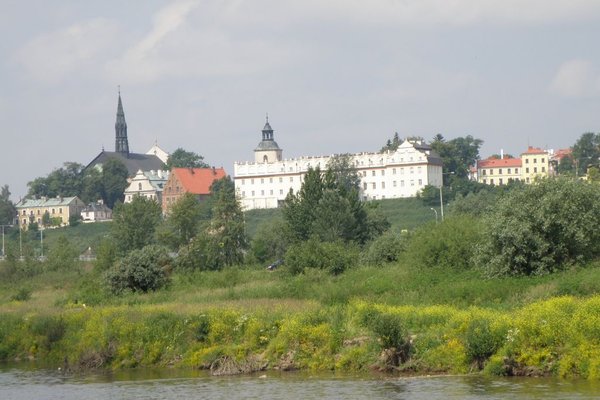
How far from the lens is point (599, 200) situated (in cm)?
4131

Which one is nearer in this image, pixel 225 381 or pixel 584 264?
pixel 225 381

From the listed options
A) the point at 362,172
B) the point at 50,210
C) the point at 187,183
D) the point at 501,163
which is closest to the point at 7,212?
the point at 50,210

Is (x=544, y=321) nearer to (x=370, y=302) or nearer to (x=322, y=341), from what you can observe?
(x=322, y=341)

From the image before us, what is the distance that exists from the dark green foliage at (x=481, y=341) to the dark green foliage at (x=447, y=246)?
39.5 ft

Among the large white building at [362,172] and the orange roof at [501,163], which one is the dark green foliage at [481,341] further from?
the orange roof at [501,163]

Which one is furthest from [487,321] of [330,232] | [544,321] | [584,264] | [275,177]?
[275,177]

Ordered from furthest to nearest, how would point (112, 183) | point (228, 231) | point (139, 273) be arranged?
point (112, 183), point (228, 231), point (139, 273)

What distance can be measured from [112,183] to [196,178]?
13.4 meters

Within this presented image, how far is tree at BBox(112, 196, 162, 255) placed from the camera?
83.1 m

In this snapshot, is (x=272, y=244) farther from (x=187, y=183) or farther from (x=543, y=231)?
(x=187, y=183)

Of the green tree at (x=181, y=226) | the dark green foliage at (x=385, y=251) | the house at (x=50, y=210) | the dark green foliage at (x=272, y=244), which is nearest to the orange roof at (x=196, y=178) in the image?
the house at (x=50, y=210)

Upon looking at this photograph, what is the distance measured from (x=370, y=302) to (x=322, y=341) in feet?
16.6

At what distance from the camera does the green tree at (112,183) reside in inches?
6998

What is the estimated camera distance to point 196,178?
575 feet
